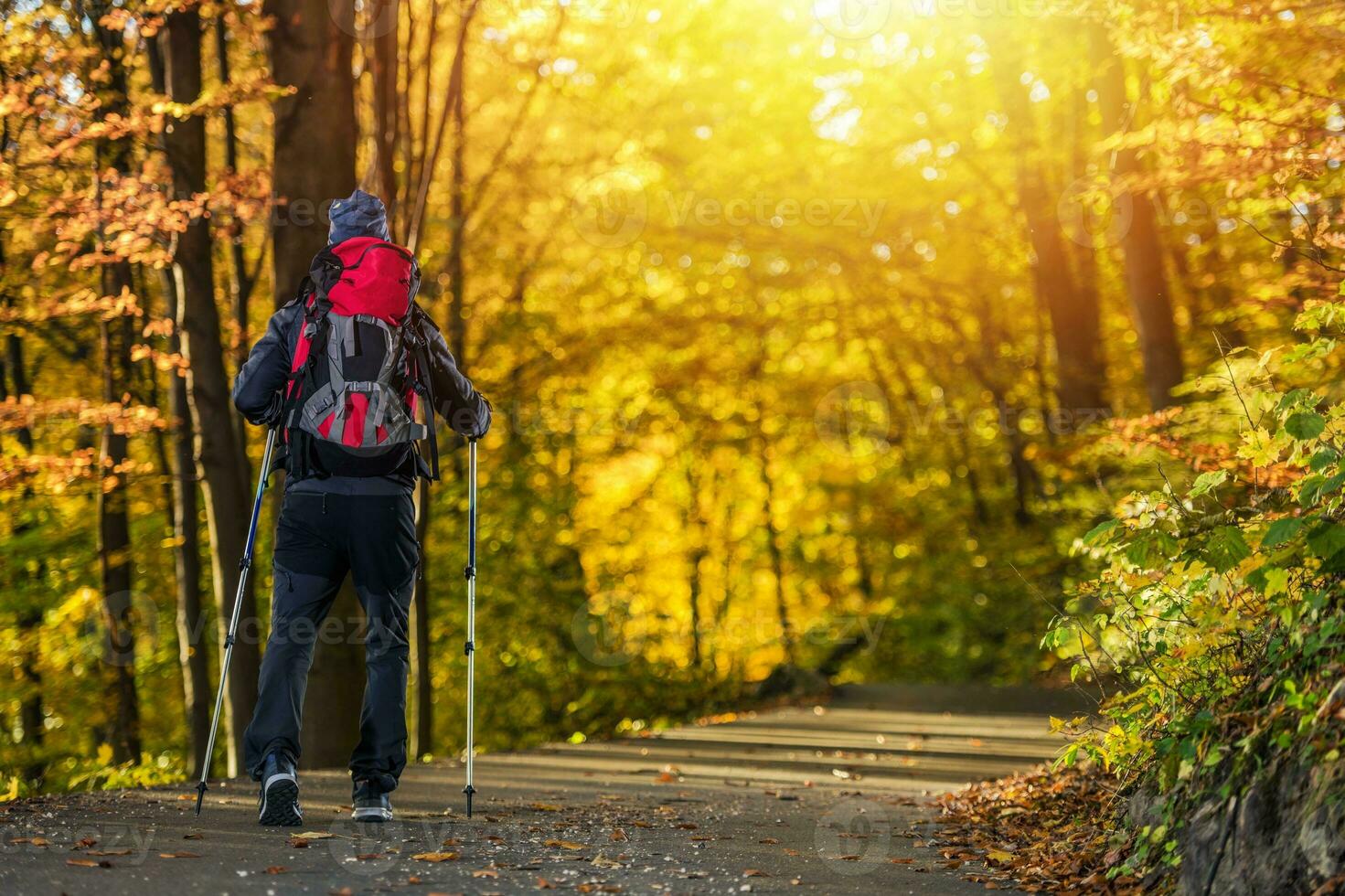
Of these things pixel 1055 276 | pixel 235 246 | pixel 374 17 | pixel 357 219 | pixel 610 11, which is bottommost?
pixel 357 219

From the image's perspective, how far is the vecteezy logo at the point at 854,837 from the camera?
573 cm

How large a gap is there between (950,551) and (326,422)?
63.2 ft

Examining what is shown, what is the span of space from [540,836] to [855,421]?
21061mm

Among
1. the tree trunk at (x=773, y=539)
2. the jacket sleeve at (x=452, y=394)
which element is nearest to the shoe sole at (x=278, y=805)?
the jacket sleeve at (x=452, y=394)

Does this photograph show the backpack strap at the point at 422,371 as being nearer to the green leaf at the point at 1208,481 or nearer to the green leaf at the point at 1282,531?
the green leaf at the point at 1208,481

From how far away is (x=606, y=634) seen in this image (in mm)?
19844

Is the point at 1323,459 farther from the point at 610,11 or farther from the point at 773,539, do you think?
the point at 773,539

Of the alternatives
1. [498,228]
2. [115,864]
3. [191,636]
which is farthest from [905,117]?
[115,864]

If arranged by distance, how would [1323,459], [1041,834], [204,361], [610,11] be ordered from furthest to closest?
[610,11] → [204,361] → [1041,834] → [1323,459]

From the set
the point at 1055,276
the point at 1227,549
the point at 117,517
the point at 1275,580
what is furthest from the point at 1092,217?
the point at 1275,580

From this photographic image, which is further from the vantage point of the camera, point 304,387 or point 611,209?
point 611,209

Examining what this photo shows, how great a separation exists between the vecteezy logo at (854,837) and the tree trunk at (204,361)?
5713 millimetres

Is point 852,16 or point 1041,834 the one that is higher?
point 852,16
